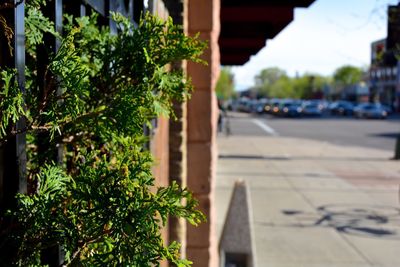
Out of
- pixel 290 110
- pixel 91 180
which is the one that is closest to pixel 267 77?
pixel 290 110

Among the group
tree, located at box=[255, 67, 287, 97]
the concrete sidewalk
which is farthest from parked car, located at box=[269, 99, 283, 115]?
tree, located at box=[255, 67, 287, 97]

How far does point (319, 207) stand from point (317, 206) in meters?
0.08

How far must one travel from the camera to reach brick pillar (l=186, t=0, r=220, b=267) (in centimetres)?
396

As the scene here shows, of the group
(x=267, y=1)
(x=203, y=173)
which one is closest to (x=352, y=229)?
(x=267, y=1)

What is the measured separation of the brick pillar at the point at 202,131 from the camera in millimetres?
3957

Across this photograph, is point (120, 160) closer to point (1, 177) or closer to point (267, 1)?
point (1, 177)

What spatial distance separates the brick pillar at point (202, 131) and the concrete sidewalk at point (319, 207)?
2142mm

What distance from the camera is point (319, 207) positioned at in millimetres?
9422

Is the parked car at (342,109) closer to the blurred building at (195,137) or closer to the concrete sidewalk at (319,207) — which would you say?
the concrete sidewalk at (319,207)

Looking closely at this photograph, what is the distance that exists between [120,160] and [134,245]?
250 millimetres

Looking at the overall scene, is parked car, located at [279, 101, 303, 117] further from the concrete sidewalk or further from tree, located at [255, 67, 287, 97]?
tree, located at [255, 67, 287, 97]

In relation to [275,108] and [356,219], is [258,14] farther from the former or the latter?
[275,108]

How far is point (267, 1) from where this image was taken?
548cm

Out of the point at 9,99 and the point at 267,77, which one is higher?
the point at 267,77
